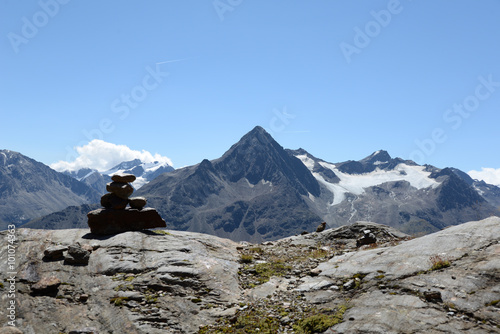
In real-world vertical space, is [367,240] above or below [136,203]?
below

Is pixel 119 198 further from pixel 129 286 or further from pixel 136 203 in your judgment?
pixel 129 286

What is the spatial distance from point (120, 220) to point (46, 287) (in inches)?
406

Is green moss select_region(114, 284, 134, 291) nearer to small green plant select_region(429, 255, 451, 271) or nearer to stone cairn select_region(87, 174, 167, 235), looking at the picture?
stone cairn select_region(87, 174, 167, 235)

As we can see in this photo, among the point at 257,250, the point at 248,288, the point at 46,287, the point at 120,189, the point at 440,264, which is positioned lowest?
the point at 440,264

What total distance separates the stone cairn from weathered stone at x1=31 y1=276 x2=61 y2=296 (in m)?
8.64

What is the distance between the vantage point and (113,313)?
15953mm

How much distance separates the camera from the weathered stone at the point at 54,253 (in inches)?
791

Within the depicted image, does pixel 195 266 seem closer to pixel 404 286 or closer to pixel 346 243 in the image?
pixel 404 286

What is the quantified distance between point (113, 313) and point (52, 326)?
8.17 ft

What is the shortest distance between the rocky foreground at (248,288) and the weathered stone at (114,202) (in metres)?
3.76

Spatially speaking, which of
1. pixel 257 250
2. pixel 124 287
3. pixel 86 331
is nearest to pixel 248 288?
pixel 124 287

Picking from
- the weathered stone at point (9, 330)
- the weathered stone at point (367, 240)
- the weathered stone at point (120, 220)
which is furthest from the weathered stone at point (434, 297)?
the weathered stone at point (120, 220)

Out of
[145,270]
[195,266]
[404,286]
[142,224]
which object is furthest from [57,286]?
[404,286]

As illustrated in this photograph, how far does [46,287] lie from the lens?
55.1ft
